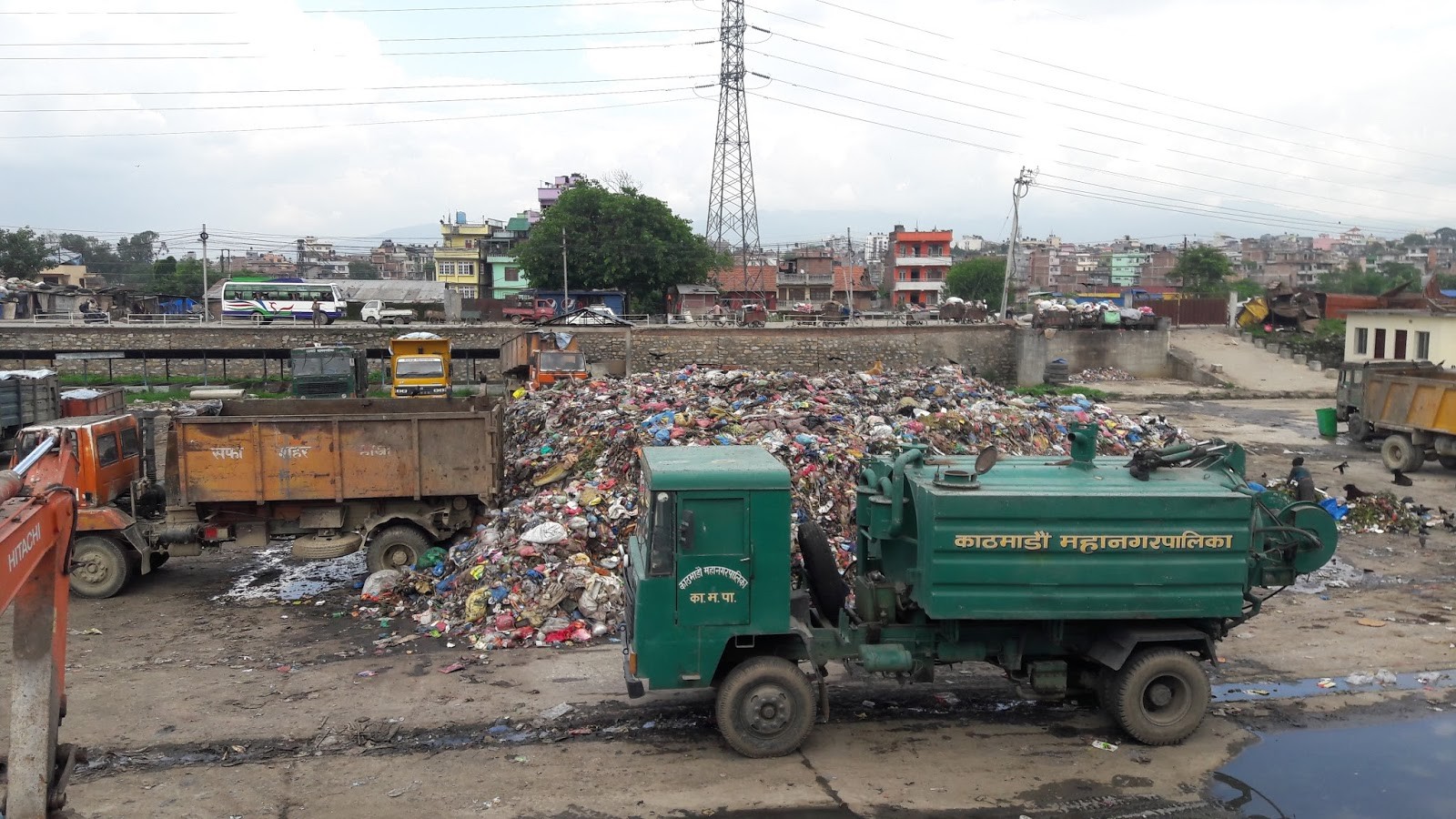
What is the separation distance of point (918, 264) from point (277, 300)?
143 ft

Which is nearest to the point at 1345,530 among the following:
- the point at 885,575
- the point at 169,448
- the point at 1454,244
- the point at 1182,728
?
the point at 1182,728

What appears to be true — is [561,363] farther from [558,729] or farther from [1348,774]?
[1348,774]

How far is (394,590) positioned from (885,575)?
5.28m

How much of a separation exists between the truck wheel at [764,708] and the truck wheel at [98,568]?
284 inches

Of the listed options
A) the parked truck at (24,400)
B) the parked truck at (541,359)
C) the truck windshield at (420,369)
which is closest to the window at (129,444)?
the parked truck at (24,400)

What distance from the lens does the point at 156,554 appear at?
411 inches

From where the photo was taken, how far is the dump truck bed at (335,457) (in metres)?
9.85

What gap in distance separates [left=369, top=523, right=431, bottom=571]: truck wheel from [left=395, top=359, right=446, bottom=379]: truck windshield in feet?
35.4

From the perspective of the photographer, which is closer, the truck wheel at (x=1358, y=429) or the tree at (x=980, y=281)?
the truck wheel at (x=1358, y=429)

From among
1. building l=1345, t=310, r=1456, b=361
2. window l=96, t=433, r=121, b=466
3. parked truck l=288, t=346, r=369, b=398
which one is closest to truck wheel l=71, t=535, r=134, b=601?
window l=96, t=433, r=121, b=466

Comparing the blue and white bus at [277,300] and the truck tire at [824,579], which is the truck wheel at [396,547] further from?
the blue and white bus at [277,300]

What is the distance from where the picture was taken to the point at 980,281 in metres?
63.3

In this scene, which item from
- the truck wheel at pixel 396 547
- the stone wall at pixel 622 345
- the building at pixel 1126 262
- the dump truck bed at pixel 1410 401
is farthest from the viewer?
the building at pixel 1126 262

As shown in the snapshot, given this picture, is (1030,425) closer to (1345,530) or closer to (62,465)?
(1345,530)
